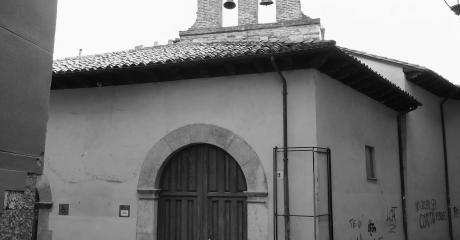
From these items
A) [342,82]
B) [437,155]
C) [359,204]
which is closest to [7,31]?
[342,82]

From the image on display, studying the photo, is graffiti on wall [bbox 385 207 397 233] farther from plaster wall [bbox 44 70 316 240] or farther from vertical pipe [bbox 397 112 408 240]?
plaster wall [bbox 44 70 316 240]

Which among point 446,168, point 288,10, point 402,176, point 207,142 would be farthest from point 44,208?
point 446,168

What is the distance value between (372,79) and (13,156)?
6719mm

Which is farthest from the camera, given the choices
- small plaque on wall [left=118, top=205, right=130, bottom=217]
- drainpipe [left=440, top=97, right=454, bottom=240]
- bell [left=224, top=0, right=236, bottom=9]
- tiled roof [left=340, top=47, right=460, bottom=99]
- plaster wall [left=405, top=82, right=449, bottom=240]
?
drainpipe [left=440, top=97, right=454, bottom=240]

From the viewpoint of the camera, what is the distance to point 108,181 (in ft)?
27.1

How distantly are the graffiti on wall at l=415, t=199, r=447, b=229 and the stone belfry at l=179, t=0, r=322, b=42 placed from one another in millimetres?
4753

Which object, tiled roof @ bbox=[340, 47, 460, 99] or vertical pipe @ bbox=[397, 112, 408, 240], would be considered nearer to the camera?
vertical pipe @ bbox=[397, 112, 408, 240]

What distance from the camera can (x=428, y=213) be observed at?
39.6 feet

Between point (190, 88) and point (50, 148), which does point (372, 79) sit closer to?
point (190, 88)

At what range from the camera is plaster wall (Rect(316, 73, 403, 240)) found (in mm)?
7750

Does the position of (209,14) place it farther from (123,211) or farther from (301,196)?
(301,196)

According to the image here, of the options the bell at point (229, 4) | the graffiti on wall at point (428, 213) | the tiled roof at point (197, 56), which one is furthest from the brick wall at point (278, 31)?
the graffiti on wall at point (428, 213)

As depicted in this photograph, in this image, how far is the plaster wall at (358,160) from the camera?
775 cm

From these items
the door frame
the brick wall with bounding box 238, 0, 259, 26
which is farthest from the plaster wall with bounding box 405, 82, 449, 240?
the door frame
